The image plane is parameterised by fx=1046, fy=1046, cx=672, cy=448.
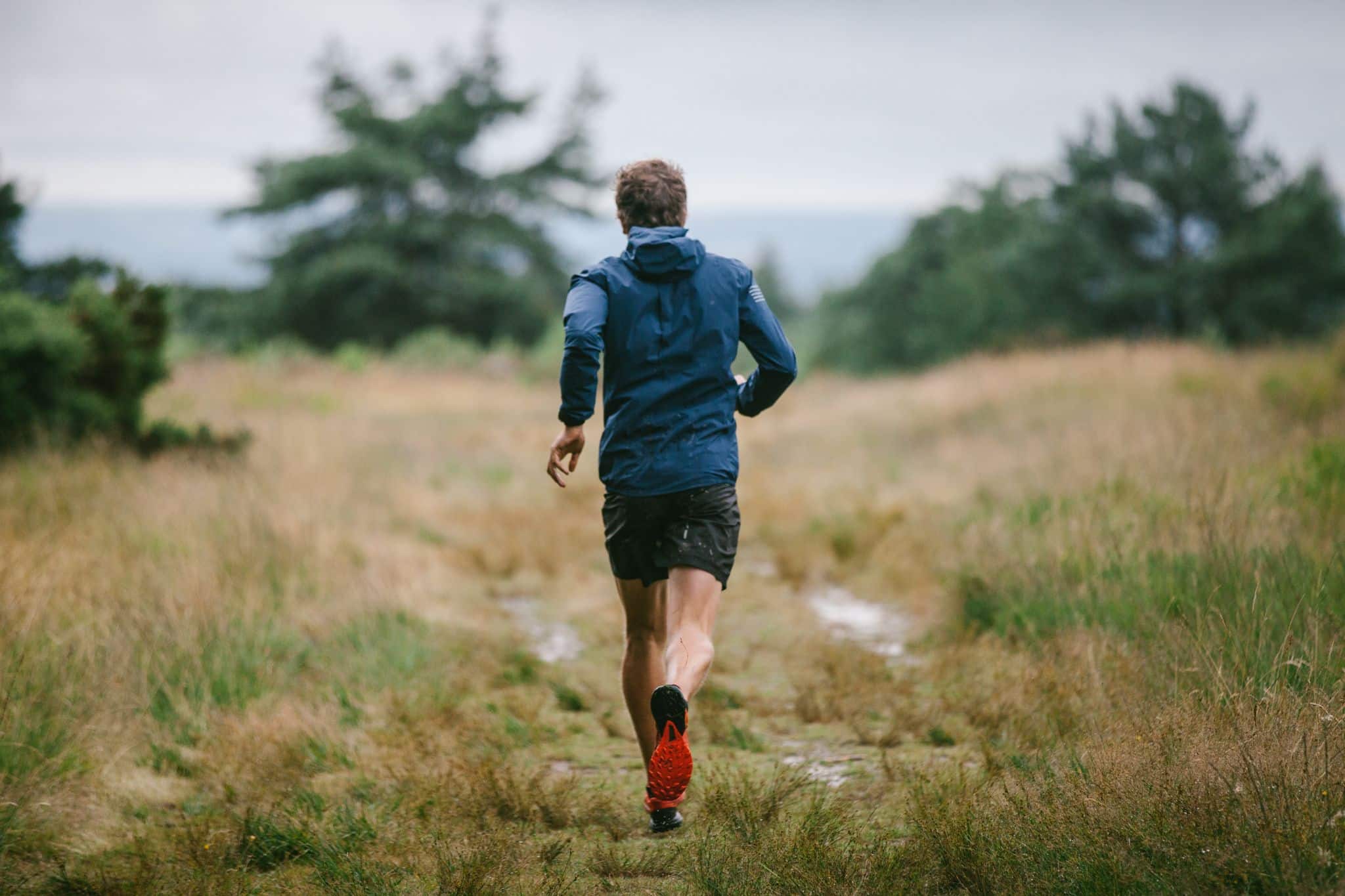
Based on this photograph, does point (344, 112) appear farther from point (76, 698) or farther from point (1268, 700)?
point (1268, 700)

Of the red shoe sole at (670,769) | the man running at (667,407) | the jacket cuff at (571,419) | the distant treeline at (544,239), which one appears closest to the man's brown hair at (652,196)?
the man running at (667,407)

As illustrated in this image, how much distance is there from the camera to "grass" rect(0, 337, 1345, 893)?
9.63ft

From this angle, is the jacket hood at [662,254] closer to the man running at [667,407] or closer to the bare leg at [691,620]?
the man running at [667,407]

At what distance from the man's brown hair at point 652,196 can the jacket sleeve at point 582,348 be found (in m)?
0.31

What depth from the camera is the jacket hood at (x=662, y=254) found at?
3520 millimetres

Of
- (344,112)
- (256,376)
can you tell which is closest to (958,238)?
(344,112)

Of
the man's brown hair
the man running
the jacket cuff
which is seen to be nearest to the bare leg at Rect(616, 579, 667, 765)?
the man running

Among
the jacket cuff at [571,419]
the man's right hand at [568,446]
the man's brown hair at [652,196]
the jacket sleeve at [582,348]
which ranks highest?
the man's brown hair at [652,196]

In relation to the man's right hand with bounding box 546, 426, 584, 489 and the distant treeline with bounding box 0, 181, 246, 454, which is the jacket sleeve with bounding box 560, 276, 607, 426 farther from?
the distant treeline with bounding box 0, 181, 246, 454

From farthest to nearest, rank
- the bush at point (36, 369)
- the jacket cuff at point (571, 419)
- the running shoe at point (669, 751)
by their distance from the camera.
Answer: the bush at point (36, 369) < the jacket cuff at point (571, 419) < the running shoe at point (669, 751)

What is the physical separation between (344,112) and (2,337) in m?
27.3

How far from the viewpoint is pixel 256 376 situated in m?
18.9

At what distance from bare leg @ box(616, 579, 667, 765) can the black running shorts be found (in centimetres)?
8

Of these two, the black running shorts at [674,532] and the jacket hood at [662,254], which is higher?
the jacket hood at [662,254]
